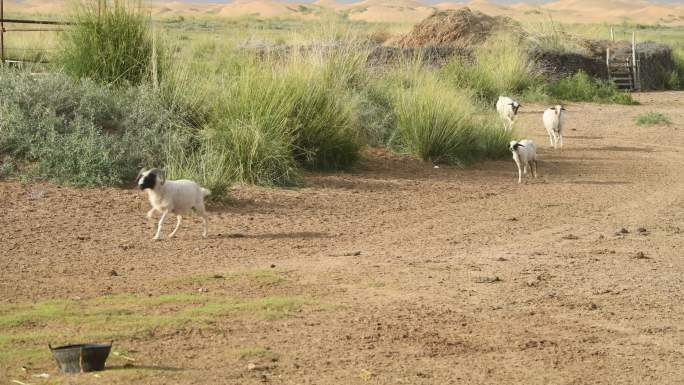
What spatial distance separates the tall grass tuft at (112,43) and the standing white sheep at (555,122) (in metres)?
8.06

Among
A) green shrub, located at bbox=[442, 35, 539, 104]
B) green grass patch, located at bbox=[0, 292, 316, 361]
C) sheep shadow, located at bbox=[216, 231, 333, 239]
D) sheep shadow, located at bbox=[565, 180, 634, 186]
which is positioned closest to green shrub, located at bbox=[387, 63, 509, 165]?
sheep shadow, located at bbox=[565, 180, 634, 186]

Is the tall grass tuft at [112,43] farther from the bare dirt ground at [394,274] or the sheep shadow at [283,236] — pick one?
the sheep shadow at [283,236]

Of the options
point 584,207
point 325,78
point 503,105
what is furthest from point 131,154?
point 503,105

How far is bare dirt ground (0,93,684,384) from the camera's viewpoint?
7.42 meters

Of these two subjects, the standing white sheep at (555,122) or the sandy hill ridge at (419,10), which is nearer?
A: the standing white sheep at (555,122)

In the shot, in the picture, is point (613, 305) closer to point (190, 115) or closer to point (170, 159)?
point (170, 159)

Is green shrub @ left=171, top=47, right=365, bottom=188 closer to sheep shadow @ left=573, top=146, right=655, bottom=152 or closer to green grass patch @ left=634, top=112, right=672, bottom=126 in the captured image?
sheep shadow @ left=573, top=146, right=655, bottom=152

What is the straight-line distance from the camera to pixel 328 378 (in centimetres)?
706

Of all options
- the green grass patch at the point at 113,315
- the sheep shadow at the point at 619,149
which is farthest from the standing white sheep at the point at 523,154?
the green grass patch at the point at 113,315

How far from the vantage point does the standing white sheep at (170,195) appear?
1138 centimetres

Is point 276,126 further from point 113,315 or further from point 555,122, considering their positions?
point 113,315

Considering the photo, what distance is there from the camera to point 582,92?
109ft

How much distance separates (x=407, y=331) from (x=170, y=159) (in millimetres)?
7007

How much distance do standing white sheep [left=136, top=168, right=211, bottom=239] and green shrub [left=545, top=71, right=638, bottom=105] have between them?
22209 millimetres
